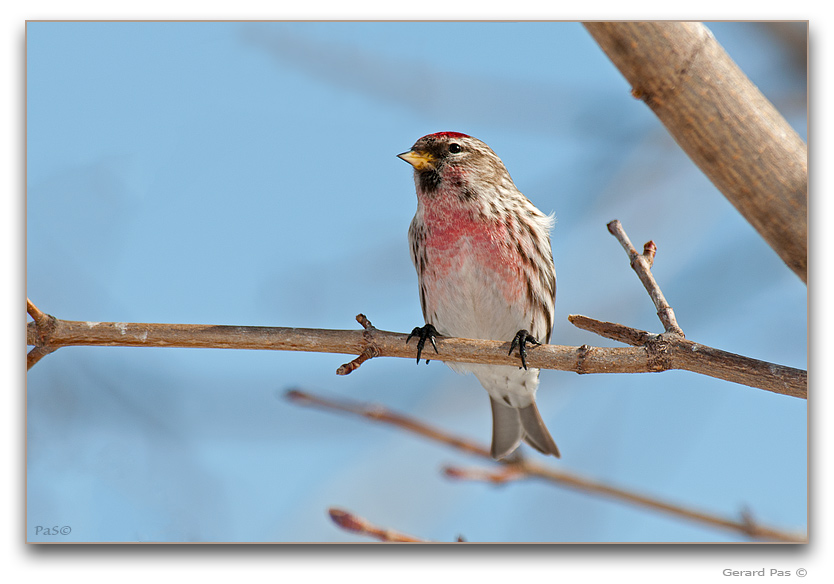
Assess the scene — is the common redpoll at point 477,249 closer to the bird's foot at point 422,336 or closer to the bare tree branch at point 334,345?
the bird's foot at point 422,336

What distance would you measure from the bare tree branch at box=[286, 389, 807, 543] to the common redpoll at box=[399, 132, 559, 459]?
0.62m

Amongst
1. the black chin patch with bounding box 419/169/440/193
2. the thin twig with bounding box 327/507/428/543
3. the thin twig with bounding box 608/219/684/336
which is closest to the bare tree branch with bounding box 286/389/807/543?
A: the thin twig with bounding box 327/507/428/543

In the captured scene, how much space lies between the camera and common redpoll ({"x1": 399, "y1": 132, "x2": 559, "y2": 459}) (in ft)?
8.65

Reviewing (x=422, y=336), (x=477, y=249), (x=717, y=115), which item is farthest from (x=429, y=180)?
(x=717, y=115)

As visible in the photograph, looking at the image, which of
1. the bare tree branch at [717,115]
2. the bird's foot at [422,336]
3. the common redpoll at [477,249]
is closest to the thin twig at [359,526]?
the bird's foot at [422,336]

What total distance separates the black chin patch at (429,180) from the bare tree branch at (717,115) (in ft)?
3.17

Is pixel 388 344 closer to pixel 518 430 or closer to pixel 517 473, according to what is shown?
pixel 517 473

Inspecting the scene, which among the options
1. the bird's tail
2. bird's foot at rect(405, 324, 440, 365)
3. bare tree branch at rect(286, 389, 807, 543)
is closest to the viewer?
bare tree branch at rect(286, 389, 807, 543)

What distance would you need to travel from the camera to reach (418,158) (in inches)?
108

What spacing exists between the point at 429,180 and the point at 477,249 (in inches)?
12.9

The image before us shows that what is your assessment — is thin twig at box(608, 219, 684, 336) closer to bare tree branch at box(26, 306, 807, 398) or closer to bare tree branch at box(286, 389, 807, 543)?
bare tree branch at box(26, 306, 807, 398)

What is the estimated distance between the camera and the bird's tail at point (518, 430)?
290 cm

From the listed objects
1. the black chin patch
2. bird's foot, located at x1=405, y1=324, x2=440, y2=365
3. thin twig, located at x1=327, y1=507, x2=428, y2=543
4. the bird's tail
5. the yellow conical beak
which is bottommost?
thin twig, located at x1=327, y1=507, x2=428, y2=543
